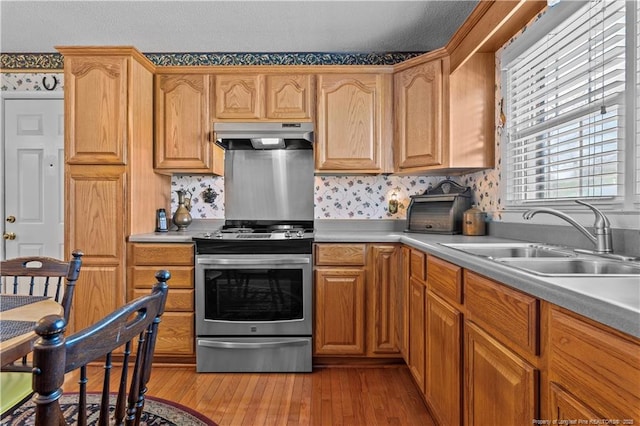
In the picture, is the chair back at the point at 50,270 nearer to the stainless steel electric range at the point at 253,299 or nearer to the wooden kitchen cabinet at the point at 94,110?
the stainless steel electric range at the point at 253,299

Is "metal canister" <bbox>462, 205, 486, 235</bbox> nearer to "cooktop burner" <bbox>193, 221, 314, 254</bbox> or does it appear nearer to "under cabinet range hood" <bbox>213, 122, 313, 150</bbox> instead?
"cooktop burner" <bbox>193, 221, 314, 254</bbox>

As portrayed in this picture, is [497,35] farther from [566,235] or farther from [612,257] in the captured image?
[612,257]

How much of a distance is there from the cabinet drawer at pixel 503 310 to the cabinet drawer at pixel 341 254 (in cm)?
118

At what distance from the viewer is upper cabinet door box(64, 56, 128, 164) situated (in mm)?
2668

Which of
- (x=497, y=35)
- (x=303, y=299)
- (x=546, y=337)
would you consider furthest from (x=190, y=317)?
(x=497, y=35)

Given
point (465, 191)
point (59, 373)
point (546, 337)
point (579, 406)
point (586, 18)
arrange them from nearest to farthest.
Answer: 1. point (59, 373)
2. point (579, 406)
3. point (546, 337)
4. point (586, 18)
5. point (465, 191)

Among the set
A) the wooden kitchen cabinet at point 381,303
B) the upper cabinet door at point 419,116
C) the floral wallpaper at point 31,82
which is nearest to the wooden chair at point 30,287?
the wooden kitchen cabinet at point 381,303

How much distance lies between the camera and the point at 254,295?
2.64m

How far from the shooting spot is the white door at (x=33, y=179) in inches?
132

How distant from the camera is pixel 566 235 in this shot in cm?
175

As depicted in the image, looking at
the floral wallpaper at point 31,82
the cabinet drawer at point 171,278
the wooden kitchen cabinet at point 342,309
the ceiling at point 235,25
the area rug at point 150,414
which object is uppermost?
the ceiling at point 235,25

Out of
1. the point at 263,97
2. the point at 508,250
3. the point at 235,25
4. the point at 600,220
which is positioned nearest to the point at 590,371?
the point at 600,220

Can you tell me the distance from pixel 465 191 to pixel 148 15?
262cm

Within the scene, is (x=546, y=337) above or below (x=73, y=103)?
below
